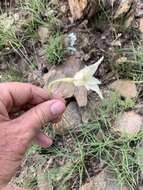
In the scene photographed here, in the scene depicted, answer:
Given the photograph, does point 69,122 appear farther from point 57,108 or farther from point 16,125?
point 16,125

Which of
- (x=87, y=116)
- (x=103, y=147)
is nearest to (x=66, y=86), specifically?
(x=87, y=116)

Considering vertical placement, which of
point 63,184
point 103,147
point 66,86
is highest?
point 66,86

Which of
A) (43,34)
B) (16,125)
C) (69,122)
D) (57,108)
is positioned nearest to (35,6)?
(43,34)

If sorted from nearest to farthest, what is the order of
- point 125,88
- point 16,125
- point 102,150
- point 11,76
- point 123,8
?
point 16,125 < point 102,150 < point 125,88 < point 123,8 < point 11,76

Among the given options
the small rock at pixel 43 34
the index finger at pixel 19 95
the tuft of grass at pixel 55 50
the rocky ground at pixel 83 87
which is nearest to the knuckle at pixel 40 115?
the index finger at pixel 19 95

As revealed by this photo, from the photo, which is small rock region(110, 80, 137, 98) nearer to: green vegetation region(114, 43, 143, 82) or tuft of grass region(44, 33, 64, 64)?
green vegetation region(114, 43, 143, 82)

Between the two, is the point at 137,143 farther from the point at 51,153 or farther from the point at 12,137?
the point at 12,137

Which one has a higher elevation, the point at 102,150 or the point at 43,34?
the point at 43,34
